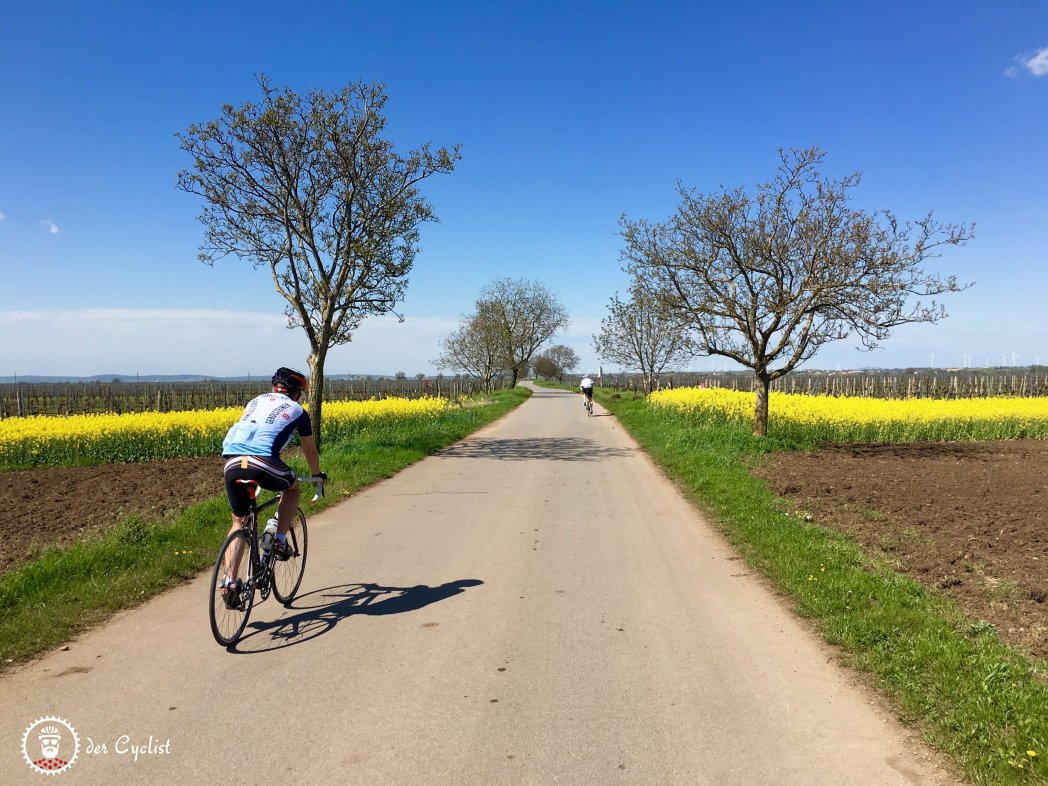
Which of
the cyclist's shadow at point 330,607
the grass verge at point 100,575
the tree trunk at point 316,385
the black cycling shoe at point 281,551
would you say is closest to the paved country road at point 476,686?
the cyclist's shadow at point 330,607

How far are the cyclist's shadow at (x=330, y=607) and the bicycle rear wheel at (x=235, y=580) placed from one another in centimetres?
11

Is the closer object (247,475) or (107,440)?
(247,475)

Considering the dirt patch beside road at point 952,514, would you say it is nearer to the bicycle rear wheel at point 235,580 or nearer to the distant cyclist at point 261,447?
the distant cyclist at point 261,447

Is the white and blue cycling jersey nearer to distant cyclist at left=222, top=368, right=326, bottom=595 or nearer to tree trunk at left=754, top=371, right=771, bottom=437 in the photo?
distant cyclist at left=222, top=368, right=326, bottom=595

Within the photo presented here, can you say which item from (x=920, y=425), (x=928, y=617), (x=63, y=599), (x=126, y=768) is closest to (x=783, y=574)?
Result: (x=928, y=617)

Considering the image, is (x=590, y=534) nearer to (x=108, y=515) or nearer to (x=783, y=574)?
(x=783, y=574)

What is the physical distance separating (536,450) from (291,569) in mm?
11018

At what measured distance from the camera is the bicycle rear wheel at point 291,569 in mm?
5289

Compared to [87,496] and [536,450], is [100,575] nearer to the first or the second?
[87,496]

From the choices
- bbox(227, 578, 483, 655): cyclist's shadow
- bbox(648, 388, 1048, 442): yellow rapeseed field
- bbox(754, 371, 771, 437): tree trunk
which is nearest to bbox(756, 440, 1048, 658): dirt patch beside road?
bbox(754, 371, 771, 437): tree trunk

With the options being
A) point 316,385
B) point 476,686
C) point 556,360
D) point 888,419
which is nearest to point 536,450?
point 316,385

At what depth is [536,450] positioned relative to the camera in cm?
1627

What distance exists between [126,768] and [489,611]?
2.66 metres

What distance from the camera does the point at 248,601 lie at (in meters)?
4.71
